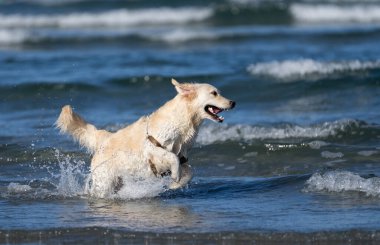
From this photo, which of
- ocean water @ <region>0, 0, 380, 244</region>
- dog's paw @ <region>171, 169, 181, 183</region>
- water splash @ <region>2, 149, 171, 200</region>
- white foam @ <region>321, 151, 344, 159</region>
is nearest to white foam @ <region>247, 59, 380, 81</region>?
ocean water @ <region>0, 0, 380, 244</region>

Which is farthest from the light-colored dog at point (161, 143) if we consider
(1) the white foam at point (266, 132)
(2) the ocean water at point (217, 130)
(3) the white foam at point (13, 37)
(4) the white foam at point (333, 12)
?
(4) the white foam at point (333, 12)

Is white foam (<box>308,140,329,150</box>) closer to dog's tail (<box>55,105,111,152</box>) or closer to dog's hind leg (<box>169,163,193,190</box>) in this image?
dog's hind leg (<box>169,163,193,190</box>)

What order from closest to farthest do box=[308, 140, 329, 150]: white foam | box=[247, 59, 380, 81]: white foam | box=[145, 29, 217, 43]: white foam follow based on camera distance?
1. box=[308, 140, 329, 150]: white foam
2. box=[247, 59, 380, 81]: white foam
3. box=[145, 29, 217, 43]: white foam

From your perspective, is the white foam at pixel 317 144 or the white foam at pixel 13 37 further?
the white foam at pixel 13 37

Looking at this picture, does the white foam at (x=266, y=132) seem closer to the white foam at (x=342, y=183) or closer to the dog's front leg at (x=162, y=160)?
the white foam at (x=342, y=183)

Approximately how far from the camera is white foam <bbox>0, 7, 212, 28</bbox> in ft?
108

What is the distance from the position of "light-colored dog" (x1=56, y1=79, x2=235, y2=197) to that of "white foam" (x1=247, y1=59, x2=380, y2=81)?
8.33 m

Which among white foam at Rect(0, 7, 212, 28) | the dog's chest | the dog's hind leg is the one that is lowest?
the dog's hind leg

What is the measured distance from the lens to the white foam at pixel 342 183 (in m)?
8.92

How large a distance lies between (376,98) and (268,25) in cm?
1492

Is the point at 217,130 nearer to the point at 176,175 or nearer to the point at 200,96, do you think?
the point at 200,96

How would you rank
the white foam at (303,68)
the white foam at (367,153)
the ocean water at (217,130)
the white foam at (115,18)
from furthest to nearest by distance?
the white foam at (115,18) → the white foam at (303,68) → the white foam at (367,153) → the ocean water at (217,130)

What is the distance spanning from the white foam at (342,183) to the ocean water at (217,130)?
0.02 m

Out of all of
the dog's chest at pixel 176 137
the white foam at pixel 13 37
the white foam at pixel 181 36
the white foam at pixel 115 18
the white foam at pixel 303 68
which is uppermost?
the white foam at pixel 115 18
